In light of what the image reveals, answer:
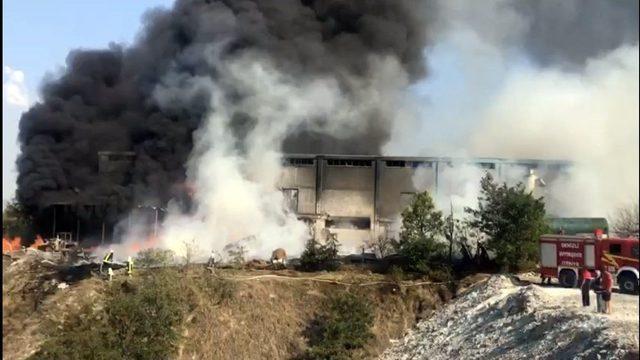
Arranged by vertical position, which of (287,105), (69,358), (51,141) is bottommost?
(69,358)

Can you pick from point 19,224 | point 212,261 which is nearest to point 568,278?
point 212,261

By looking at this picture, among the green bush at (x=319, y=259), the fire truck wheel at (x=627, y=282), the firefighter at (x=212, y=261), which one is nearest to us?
the fire truck wheel at (x=627, y=282)

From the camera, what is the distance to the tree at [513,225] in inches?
925

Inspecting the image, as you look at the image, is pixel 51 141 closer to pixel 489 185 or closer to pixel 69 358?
pixel 69 358

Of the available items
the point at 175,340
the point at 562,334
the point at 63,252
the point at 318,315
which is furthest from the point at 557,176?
the point at 63,252

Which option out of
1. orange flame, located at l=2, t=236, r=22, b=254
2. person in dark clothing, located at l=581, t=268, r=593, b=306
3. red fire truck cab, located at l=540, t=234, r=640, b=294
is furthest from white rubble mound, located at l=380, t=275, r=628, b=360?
orange flame, located at l=2, t=236, r=22, b=254

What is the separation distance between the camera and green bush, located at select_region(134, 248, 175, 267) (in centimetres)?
2941

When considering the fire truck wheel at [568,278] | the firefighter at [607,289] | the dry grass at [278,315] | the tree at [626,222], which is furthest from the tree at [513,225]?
the firefighter at [607,289]

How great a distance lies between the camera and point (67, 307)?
1009 inches

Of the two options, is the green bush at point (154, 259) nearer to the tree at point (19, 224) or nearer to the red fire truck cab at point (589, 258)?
the tree at point (19, 224)

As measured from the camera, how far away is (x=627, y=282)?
17.9 metres

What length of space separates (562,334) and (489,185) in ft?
32.7

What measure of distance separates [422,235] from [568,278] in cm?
853

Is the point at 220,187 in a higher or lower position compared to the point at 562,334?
higher
